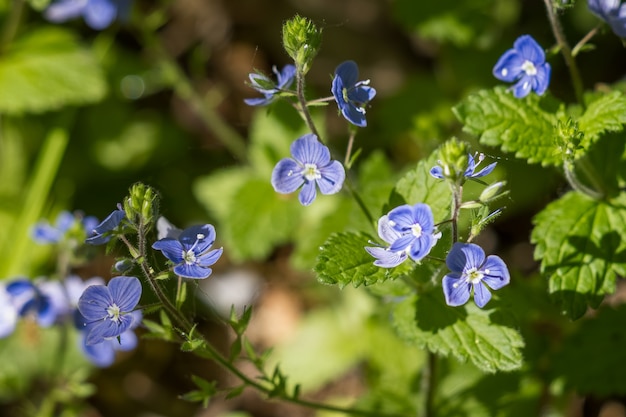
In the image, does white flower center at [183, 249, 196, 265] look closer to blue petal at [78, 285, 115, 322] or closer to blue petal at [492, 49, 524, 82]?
blue petal at [78, 285, 115, 322]

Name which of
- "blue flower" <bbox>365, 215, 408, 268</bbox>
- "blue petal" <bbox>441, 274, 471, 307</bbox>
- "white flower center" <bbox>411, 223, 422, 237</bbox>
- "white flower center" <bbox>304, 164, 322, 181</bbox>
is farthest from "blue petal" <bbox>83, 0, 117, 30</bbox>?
"blue petal" <bbox>441, 274, 471, 307</bbox>

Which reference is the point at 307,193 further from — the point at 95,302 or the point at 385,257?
the point at 95,302

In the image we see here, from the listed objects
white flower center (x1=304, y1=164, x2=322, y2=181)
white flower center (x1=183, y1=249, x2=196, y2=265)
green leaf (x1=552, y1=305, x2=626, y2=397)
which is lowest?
green leaf (x1=552, y1=305, x2=626, y2=397)

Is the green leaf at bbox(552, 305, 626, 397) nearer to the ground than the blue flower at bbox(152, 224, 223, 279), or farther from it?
nearer to the ground

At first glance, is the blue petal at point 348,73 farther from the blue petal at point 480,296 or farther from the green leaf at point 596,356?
the green leaf at point 596,356

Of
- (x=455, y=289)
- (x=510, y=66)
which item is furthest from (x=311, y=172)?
(x=510, y=66)

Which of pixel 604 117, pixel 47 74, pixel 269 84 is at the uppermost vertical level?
pixel 269 84

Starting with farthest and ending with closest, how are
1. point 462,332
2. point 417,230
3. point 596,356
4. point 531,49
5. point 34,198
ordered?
point 34,198 < point 596,356 < point 531,49 < point 462,332 < point 417,230
